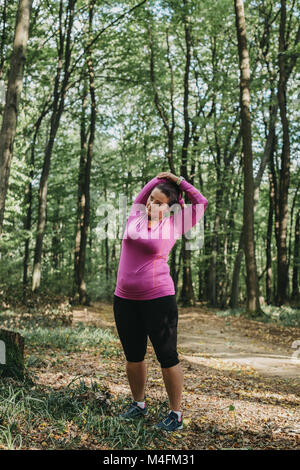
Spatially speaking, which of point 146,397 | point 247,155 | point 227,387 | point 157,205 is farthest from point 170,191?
point 247,155

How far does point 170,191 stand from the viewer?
133 inches

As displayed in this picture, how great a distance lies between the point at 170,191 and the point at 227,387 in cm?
292

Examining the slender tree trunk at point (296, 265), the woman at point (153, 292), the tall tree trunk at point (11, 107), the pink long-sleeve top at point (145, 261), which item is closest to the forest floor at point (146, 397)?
the woman at point (153, 292)

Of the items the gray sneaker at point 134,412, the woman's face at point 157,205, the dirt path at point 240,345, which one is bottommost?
the dirt path at point 240,345

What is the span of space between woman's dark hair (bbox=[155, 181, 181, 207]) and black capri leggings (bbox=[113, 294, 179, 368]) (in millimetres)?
831

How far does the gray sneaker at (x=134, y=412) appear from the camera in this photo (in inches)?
134

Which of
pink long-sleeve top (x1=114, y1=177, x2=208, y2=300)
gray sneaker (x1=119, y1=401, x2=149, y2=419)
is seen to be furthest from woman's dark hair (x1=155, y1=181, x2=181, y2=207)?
gray sneaker (x1=119, y1=401, x2=149, y2=419)

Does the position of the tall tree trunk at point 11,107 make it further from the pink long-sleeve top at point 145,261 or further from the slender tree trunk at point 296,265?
the slender tree trunk at point 296,265

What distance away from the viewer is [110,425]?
123 inches

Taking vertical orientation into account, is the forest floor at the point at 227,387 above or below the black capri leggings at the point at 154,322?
below

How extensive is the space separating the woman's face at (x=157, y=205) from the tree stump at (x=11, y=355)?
1.98m

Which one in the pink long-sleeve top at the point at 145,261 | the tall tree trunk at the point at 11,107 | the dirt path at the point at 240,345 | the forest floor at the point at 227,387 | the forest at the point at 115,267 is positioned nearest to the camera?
the pink long-sleeve top at the point at 145,261
